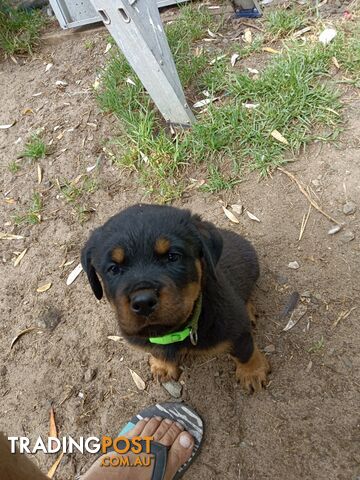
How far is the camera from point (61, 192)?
3.72 m

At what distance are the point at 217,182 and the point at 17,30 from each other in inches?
127

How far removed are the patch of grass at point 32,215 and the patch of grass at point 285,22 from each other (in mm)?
2427

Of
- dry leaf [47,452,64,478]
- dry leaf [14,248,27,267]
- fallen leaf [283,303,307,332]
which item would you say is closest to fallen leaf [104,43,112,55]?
dry leaf [14,248,27,267]

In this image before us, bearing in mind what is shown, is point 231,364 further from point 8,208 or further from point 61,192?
point 8,208

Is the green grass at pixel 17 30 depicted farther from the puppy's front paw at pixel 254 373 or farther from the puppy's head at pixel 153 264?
the puppy's front paw at pixel 254 373

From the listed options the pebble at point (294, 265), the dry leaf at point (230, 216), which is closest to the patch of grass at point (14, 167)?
the dry leaf at point (230, 216)

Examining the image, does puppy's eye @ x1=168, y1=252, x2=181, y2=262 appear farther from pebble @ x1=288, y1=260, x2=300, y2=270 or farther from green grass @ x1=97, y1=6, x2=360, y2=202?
green grass @ x1=97, y1=6, x2=360, y2=202


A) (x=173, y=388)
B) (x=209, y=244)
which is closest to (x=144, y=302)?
(x=209, y=244)

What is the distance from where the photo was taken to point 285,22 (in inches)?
152

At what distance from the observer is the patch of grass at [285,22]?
3.86 meters

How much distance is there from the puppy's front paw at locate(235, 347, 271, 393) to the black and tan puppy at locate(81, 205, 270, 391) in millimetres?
24

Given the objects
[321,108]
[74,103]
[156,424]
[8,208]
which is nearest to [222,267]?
[156,424]

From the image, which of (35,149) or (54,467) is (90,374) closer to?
(54,467)

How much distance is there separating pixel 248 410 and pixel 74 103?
10.4 ft
